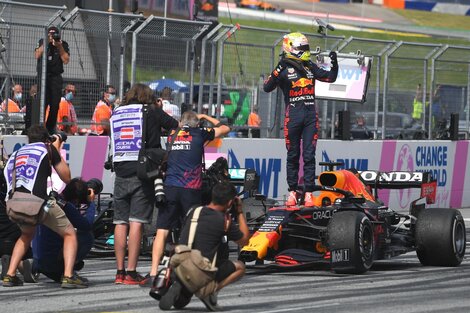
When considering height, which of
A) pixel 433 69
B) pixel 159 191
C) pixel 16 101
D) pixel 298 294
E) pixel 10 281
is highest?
pixel 433 69

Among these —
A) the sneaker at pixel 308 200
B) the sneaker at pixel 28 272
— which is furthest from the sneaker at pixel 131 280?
the sneaker at pixel 308 200

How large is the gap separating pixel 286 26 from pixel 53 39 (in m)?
35.4

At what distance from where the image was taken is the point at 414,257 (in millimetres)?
13289

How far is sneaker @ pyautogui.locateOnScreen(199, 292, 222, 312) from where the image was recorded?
8.84 m

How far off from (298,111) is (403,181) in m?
1.40

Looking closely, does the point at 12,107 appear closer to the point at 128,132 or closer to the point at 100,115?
the point at 100,115

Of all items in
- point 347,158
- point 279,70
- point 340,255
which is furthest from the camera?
point 347,158

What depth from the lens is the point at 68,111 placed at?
53.2ft

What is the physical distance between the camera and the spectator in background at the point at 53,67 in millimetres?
15234

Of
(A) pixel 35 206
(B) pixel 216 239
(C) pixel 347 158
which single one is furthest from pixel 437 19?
(B) pixel 216 239

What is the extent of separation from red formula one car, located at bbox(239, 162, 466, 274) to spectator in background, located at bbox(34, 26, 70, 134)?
3.99 meters

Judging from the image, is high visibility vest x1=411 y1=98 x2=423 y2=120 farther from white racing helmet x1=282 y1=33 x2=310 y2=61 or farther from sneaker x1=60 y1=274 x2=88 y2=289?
sneaker x1=60 y1=274 x2=88 y2=289

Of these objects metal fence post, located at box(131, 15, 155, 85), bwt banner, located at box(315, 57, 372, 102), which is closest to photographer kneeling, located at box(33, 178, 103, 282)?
metal fence post, located at box(131, 15, 155, 85)

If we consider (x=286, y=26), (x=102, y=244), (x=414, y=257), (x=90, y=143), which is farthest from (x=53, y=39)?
(x=286, y=26)
